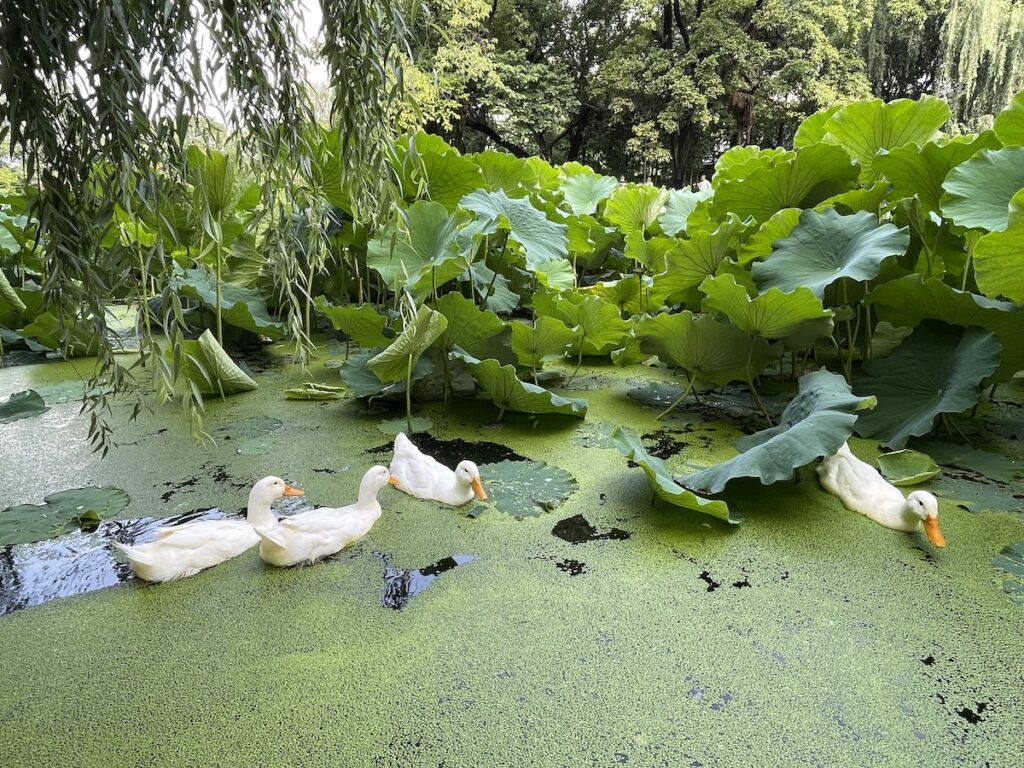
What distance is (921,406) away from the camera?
1582 mm

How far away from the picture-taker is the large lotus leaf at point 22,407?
1.99 metres

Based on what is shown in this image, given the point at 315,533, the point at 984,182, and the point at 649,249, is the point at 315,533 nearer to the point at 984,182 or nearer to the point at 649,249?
the point at 984,182

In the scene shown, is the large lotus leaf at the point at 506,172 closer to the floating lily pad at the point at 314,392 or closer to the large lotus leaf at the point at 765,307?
the floating lily pad at the point at 314,392

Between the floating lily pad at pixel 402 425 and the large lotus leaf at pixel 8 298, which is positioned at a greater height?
the large lotus leaf at pixel 8 298

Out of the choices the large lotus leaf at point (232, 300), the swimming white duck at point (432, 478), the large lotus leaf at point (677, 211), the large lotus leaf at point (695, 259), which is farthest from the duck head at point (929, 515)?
the large lotus leaf at point (232, 300)

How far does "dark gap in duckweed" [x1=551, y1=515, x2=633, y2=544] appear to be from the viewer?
1.21 m

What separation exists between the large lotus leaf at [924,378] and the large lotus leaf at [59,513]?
77.0 inches

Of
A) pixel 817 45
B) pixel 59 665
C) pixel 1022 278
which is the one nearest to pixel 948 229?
pixel 1022 278

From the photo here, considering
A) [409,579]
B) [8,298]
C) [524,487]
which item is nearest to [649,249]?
[524,487]

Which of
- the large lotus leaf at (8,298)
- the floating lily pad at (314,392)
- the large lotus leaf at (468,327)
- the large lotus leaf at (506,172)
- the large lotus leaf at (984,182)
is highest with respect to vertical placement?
the large lotus leaf at (506,172)

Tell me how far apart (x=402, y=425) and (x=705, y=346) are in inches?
39.2

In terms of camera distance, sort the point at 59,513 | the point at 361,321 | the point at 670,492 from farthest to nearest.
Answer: the point at 361,321 → the point at 59,513 → the point at 670,492

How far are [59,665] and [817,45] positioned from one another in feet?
43.5

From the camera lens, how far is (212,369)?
2.13 meters
